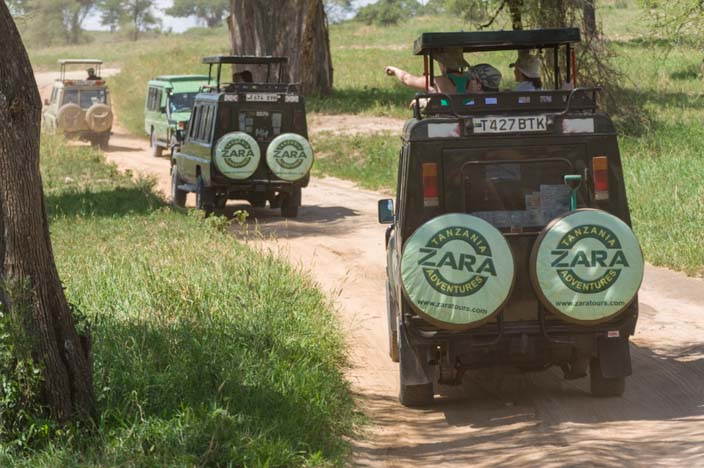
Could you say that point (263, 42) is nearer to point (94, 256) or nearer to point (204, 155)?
point (204, 155)

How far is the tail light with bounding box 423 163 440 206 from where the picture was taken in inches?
291

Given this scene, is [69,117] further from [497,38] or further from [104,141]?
[497,38]

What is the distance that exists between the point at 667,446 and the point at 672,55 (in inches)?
1540

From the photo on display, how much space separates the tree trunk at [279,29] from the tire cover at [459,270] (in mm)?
24930

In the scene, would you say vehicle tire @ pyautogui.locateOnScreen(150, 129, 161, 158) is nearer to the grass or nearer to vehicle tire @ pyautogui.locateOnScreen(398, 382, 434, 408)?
the grass

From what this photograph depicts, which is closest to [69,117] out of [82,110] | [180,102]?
[82,110]

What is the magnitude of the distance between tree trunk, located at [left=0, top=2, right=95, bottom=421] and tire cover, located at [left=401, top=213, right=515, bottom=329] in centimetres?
211

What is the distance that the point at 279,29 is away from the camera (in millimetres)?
31812

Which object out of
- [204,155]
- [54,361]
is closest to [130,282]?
[54,361]

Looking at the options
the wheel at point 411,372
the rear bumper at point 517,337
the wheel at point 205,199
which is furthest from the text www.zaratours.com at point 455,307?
the wheel at point 205,199

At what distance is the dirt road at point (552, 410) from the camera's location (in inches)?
261

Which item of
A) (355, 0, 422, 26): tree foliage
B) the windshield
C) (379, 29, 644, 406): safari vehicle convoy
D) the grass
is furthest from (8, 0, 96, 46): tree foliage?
(379, 29, 644, 406): safari vehicle convoy

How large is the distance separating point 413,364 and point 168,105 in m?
19.9

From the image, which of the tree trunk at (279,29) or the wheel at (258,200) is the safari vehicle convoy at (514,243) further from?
the tree trunk at (279,29)
